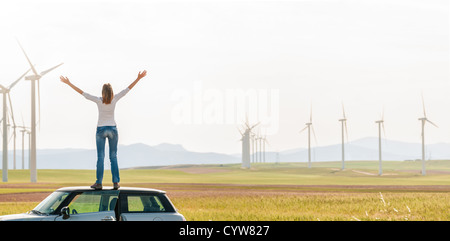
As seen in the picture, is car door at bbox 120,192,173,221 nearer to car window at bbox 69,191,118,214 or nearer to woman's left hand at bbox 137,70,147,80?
car window at bbox 69,191,118,214

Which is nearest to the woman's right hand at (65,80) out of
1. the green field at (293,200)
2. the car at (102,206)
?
the car at (102,206)

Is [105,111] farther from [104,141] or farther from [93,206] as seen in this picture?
[93,206]

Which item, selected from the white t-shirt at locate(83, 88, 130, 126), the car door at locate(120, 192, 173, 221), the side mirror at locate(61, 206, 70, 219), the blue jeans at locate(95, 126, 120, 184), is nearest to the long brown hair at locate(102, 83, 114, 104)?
the white t-shirt at locate(83, 88, 130, 126)

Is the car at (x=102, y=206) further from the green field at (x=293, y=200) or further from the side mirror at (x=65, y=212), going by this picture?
the green field at (x=293, y=200)

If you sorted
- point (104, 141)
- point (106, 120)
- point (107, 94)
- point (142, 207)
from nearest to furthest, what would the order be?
point (142, 207), point (107, 94), point (106, 120), point (104, 141)

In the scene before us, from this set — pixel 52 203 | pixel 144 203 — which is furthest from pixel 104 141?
pixel 52 203

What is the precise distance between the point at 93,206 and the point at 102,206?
23cm

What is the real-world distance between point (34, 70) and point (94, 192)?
86505mm

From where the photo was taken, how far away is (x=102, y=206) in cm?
1319

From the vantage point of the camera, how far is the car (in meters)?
12.4

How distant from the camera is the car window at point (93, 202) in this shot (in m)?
12.5
